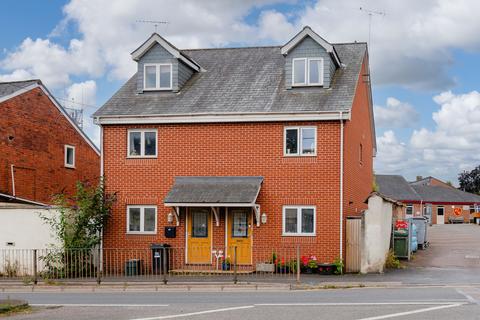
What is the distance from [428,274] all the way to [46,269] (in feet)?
42.7

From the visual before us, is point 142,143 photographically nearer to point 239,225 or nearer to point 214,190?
point 214,190

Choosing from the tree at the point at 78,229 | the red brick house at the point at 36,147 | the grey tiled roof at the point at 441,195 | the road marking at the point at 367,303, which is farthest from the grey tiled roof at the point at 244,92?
the grey tiled roof at the point at 441,195

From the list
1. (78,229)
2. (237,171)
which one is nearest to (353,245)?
(237,171)

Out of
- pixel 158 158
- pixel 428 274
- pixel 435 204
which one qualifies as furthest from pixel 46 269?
pixel 435 204

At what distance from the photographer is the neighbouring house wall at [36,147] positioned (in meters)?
30.9

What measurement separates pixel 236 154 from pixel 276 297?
363 inches

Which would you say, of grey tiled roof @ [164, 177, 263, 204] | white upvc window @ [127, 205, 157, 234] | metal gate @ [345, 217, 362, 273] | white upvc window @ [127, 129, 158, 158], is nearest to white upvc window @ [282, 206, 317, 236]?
metal gate @ [345, 217, 362, 273]

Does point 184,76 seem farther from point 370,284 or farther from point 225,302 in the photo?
point 225,302

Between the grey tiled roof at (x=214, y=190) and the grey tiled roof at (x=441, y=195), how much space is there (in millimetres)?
64291

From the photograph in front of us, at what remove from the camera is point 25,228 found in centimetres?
2556

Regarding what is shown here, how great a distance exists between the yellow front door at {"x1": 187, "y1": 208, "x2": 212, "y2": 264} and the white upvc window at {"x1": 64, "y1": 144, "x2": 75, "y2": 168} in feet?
39.3

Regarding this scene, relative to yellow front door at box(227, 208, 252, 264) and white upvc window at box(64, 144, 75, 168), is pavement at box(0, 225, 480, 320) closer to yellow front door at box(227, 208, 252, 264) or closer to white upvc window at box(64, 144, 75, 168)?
yellow front door at box(227, 208, 252, 264)

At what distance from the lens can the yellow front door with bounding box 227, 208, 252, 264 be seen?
25219mm

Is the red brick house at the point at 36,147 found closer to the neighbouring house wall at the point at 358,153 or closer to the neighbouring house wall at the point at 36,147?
the neighbouring house wall at the point at 36,147
